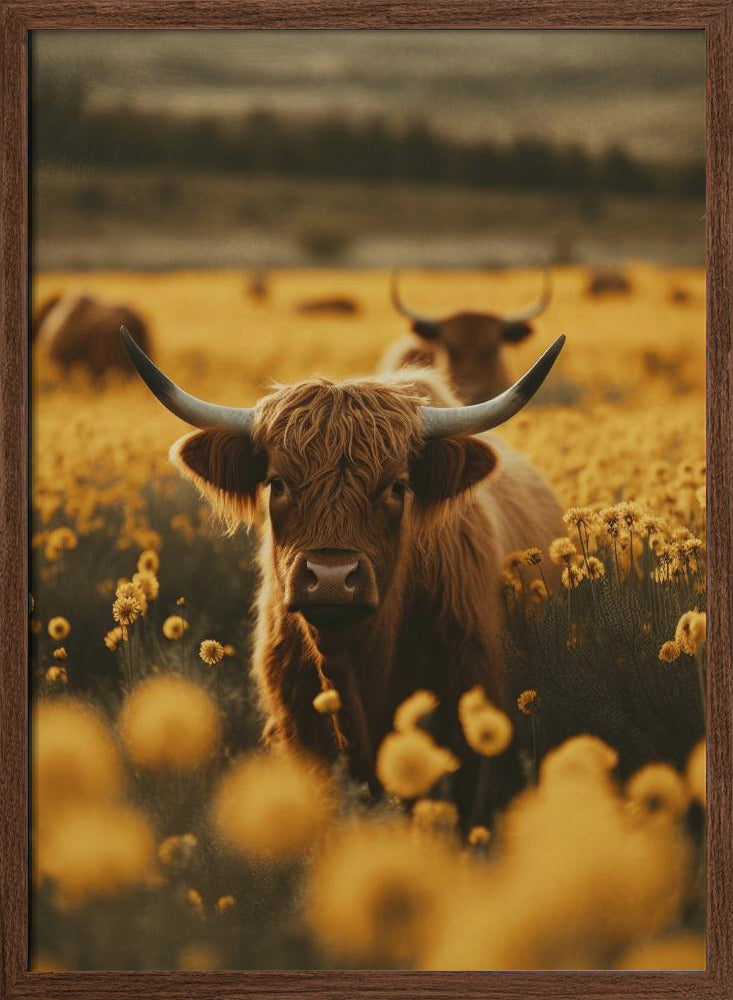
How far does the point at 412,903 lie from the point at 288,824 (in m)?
0.39

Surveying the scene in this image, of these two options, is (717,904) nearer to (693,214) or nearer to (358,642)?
(358,642)

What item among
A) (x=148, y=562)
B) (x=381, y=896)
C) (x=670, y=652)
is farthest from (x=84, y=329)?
(x=670, y=652)

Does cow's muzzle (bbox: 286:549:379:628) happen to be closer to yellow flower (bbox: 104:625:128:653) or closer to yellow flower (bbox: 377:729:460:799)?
yellow flower (bbox: 377:729:460:799)

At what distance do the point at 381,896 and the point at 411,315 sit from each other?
159cm

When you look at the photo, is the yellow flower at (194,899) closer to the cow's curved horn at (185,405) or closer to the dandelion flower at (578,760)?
the dandelion flower at (578,760)

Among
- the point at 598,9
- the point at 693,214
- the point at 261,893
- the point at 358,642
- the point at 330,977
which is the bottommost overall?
the point at 330,977

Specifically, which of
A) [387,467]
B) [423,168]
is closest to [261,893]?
[387,467]

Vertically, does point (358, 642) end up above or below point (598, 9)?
below

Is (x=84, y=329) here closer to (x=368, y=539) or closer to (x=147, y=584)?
(x=147, y=584)

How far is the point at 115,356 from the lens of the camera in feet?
12.1

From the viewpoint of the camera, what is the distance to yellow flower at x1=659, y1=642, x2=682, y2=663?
3.61 metres

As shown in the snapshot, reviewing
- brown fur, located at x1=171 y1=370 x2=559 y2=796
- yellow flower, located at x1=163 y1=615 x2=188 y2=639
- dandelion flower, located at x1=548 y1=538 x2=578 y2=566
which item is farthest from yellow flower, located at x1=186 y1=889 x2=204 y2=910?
dandelion flower, located at x1=548 y1=538 x2=578 y2=566

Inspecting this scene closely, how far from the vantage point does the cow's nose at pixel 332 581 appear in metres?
3.33

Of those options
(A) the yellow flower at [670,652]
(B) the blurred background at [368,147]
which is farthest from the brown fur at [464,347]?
(A) the yellow flower at [670,652]
